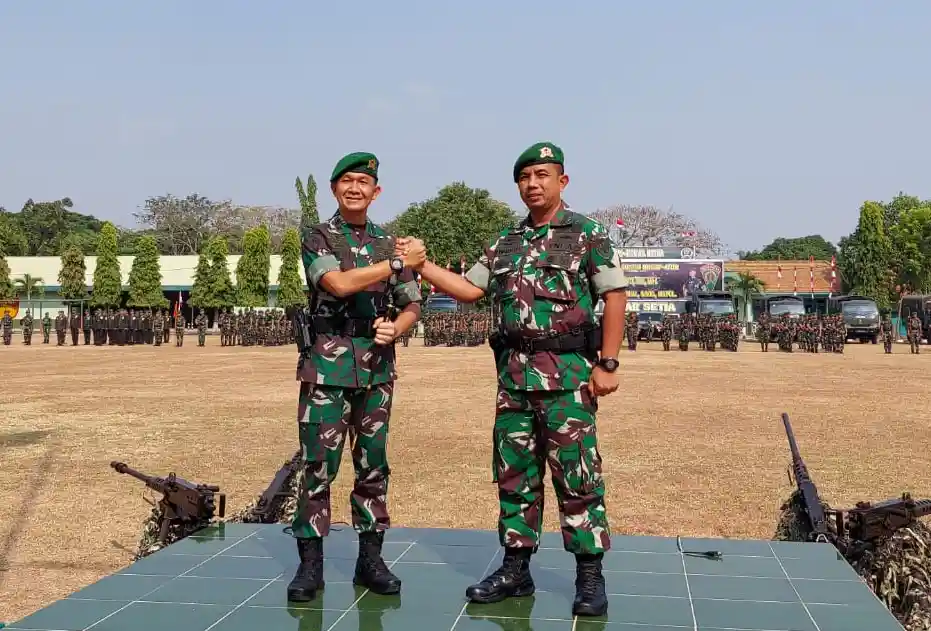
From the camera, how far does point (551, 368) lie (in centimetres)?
347

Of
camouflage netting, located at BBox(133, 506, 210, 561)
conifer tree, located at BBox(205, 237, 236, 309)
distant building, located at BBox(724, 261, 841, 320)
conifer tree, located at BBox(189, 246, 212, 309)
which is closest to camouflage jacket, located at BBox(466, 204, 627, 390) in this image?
camouflage netting, located at BBox(133, 506, 210, 561)

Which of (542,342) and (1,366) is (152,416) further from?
(1,366)

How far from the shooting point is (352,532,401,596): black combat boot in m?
3.60

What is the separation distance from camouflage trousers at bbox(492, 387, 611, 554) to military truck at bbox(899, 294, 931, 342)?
35.1 metres

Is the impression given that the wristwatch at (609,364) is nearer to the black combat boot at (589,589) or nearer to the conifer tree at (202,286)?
the black combat boot at (589,589)

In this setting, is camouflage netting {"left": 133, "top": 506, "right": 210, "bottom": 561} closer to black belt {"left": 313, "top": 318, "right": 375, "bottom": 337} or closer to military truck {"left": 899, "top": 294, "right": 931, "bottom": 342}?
black belt {"left": 313, "top": 318, "right": 375, "bottom": 337}

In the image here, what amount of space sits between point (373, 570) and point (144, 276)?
44.5 metres

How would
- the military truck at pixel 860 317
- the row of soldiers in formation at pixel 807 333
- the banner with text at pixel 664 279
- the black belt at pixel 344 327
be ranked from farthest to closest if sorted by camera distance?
the banner with text at pixel 664 279 < the military truck at pixel 860 317 < the row of soldiers in formation at pixel 807 333 < the black belt at pixel 344 327

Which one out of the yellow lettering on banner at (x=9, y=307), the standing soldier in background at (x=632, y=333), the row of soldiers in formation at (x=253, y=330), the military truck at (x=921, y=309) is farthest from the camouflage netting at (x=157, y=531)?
the yellow lettering on banner at (x=9, y=307)

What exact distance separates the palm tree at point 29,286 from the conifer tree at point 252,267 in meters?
10.1

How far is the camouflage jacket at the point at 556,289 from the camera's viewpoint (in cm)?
349

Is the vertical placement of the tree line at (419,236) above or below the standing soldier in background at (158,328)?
above

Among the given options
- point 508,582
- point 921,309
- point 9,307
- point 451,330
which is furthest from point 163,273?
point 508,582

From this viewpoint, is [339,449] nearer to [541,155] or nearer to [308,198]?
[541,155]
